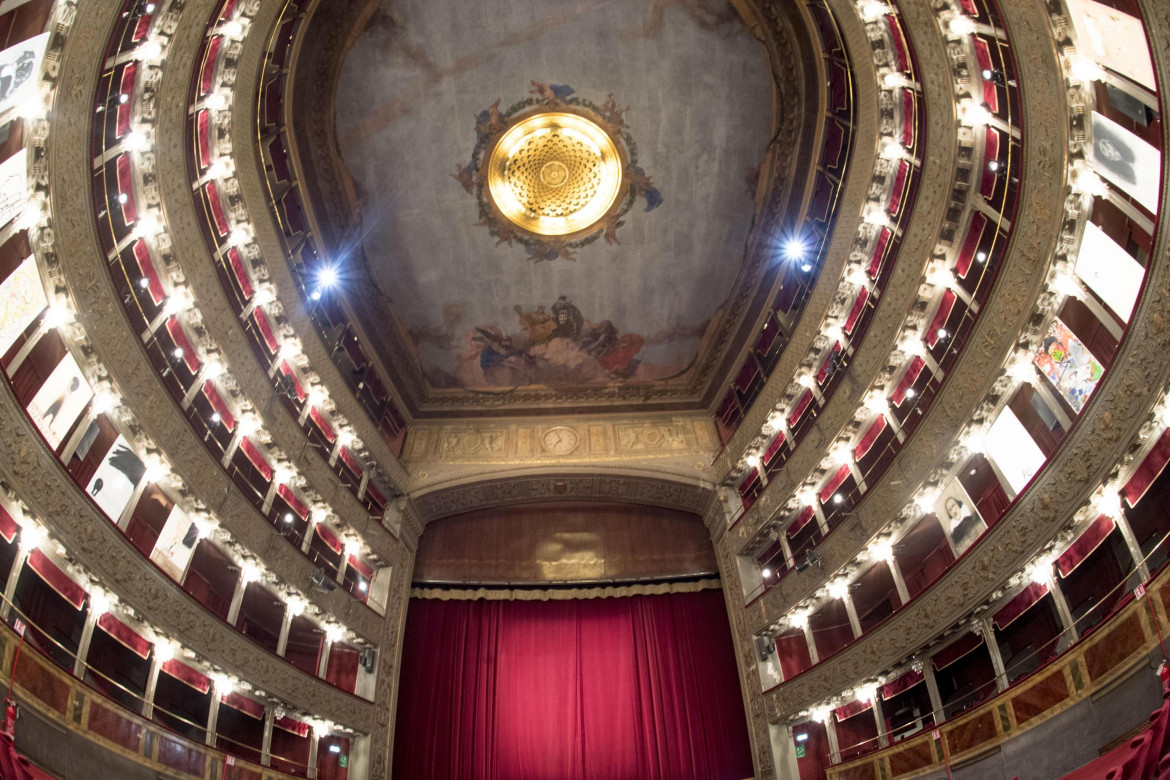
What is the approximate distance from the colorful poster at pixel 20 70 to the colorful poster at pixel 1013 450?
43.9 feet

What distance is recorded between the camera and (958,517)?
11.0m

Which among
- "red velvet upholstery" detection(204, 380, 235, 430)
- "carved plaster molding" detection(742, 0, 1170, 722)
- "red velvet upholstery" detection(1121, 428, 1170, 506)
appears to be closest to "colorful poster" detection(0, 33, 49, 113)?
"red velvet upholstery" detection(204, 380, 235, 430)

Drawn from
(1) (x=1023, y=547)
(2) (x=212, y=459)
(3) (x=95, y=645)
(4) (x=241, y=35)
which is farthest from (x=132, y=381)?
(1) (x=1023, y=547)

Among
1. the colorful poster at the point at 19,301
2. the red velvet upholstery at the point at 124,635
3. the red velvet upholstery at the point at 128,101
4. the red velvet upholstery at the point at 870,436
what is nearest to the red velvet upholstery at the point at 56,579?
the red velvet upholstery at the point at 124,635

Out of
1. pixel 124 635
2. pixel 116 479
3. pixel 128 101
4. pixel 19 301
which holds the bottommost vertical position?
pixel 124 635

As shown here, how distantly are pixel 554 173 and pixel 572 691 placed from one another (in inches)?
495

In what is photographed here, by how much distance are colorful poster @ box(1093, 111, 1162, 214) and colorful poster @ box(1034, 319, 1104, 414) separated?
1.86m

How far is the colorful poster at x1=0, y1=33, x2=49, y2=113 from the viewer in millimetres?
8348

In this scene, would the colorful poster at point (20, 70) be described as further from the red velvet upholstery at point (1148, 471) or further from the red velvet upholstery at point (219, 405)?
the red velvet upholstery at point (1148, 471)

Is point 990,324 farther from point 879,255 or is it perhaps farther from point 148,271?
point 148,271

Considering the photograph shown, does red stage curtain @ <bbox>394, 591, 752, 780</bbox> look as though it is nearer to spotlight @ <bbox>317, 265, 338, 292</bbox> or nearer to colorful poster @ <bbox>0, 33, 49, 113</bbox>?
spotlight @ <bbox>317, 265, 338, 292</bbox>

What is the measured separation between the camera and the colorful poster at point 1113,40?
7.88 metres

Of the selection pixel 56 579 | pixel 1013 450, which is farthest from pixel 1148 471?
pixel 56 579

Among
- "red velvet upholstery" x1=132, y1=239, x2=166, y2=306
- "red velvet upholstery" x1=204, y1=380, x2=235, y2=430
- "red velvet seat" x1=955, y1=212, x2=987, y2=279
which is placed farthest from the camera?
"red velvet upholstery" x1=204, y1=380, x2=235, y2=430
